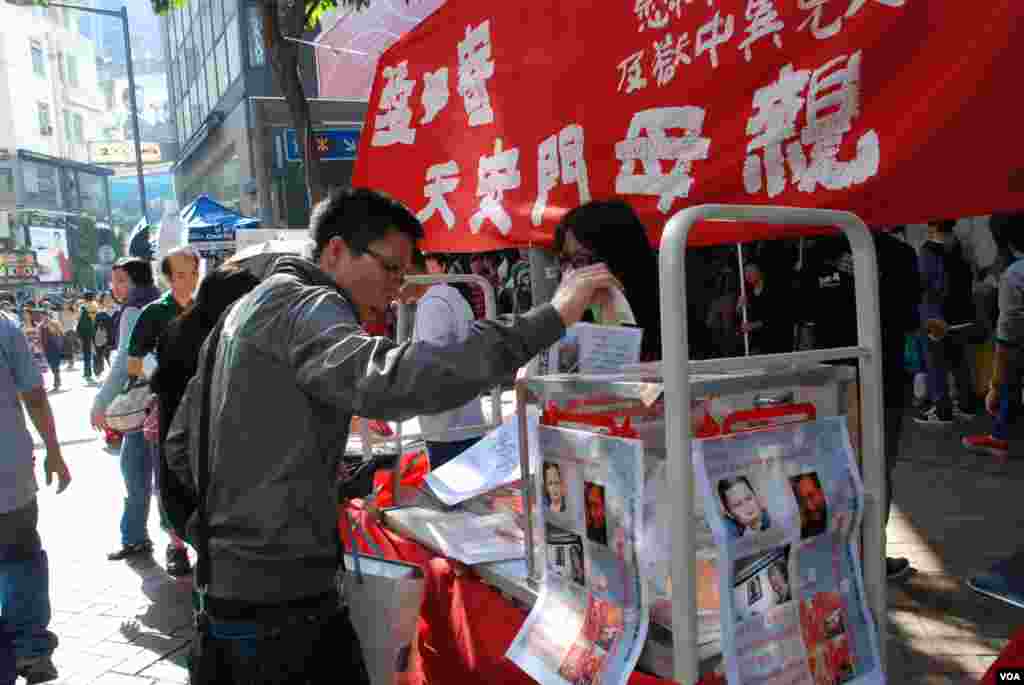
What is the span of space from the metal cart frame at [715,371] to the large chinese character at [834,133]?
260 millimetres

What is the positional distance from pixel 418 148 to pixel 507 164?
0.70m

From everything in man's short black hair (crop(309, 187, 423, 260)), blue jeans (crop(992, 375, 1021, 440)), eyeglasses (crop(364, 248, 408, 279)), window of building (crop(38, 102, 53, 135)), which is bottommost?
blue jeans (crop(992, 375, 1021, 440))

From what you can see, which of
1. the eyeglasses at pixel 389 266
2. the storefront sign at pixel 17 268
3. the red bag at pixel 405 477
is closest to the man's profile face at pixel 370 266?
the eyeglasses at pixel 389 266

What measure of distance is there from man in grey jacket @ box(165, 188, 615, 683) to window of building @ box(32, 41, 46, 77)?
60610 millimetres

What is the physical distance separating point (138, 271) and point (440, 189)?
9.42 ft

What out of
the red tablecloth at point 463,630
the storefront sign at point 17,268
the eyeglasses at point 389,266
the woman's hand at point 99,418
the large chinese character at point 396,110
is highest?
the storefront sign at point 17,268

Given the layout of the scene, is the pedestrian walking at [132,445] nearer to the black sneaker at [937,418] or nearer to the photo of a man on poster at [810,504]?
the photo of a man on poster at [810,504]

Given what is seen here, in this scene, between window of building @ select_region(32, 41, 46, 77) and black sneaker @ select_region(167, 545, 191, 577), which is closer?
black sneaker @ select_region(167, 545, 191, 577)

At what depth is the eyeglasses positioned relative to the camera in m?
1.67

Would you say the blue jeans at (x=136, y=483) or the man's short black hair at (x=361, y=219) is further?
the blue jeans at (x=136, y=483)

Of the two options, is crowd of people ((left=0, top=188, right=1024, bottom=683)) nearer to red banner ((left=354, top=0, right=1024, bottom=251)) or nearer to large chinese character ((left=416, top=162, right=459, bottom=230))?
red banner ((left=354, top=0, right=1024, bottom=251))

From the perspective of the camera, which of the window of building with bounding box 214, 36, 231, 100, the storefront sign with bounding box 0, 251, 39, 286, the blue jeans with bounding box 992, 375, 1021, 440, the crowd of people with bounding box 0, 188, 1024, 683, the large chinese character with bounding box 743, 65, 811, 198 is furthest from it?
the storefront sign with bounding box 0, 251, 39, 286

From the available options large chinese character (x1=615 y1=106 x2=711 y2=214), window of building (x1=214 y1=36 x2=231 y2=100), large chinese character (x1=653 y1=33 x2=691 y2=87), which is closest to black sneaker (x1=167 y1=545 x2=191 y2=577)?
large chinese character (x1=615 y1=106 x2=711 y2=214)

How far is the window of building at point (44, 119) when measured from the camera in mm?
52719
